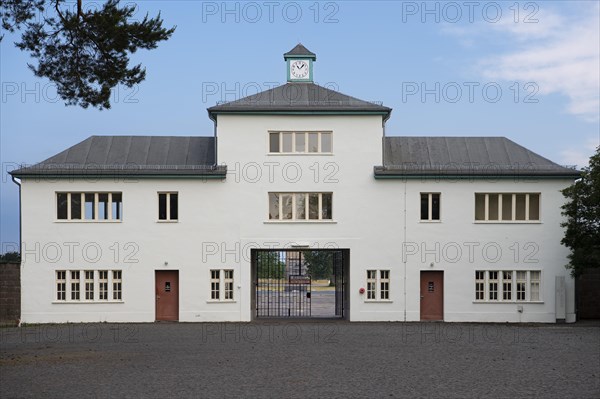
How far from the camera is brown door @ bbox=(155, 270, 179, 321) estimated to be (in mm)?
33812

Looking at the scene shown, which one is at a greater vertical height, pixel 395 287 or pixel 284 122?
pixel 284 122

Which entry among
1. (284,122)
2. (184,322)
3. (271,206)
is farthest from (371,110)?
(184,322)

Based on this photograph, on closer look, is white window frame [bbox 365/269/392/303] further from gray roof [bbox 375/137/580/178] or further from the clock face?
the clock face

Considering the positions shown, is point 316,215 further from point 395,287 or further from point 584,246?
point 584,246

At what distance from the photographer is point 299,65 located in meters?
37.0

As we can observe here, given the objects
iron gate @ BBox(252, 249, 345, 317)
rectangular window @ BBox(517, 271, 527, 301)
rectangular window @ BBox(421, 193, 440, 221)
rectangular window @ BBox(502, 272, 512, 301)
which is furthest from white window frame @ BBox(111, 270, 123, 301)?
rectangular window @ BBox(517, 271, 527, 301)

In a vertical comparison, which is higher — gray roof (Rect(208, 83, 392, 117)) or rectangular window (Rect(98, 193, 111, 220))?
gray roof (Rect(208, 83, 392, 117))

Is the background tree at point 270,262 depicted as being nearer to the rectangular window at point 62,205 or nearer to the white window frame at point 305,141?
the white window frame at point 305,141

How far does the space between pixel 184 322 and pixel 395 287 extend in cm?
876

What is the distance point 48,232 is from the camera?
3369cm

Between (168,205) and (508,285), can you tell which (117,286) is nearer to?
→ (168,205)

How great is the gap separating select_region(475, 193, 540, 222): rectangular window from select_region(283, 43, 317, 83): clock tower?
927cm

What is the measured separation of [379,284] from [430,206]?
3931mm

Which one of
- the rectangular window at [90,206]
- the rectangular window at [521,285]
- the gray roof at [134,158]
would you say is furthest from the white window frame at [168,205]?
the rectangular window at [521,285]
